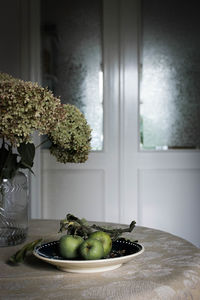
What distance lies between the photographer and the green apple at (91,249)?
43.7 inches

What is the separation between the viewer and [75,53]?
3.46 m

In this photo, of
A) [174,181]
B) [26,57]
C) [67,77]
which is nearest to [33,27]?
A: [26,57]

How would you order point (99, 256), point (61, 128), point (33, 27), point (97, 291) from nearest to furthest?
1. point (97, 291)
2. point (99, 256)
3. point (61, 128)
4. point (33, 27)

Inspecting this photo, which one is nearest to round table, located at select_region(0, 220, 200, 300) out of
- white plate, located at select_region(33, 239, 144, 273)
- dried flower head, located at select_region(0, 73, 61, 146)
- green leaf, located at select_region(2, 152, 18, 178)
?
white plate, located at select_region(33, 239, 144, 273)

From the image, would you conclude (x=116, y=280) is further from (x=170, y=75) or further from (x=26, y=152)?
(x=170, y=75)

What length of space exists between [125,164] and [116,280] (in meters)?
2.35

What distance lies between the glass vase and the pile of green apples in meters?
0.28

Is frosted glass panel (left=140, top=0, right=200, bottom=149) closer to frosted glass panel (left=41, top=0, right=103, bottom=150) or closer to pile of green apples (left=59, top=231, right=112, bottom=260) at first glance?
frosted glass panel (left=41, top=0, right=103, bottom=150)

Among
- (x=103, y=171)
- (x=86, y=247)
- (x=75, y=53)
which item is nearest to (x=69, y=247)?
(x=86, y=247)

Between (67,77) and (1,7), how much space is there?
736 millimetres

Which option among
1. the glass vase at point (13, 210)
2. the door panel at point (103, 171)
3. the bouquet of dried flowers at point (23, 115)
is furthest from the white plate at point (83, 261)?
the door panel at point (103, 171)

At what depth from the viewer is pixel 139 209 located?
3.44 meters

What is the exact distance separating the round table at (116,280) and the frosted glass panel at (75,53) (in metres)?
2.23

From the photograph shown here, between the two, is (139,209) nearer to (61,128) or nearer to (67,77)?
(67,77)
